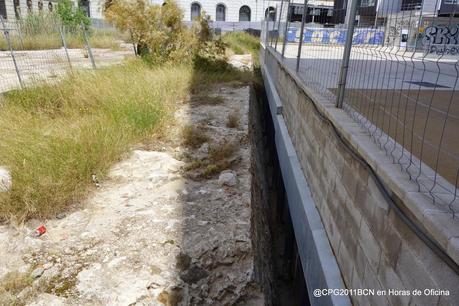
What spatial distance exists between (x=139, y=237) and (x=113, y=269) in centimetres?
47

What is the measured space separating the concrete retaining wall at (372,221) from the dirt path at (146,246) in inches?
36.3

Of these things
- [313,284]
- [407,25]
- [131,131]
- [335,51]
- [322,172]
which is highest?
[407,25]

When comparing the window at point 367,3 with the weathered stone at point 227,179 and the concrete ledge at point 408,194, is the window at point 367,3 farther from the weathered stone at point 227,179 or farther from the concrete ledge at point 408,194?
the weathered stone at point 227,179

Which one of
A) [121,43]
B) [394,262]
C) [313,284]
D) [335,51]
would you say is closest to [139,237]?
[313,284]

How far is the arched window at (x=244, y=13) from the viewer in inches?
1662

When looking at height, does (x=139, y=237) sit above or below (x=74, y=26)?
below

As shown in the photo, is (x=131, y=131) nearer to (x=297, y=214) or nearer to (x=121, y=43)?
(x=297, y=214)

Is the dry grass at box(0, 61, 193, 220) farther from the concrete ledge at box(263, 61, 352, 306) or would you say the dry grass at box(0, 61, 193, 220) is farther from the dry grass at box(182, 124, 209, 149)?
the concrete ledge at box(263, 61, 352, 306)

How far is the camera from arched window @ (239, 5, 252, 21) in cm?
4222

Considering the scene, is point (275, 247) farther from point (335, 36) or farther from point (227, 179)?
point (335, 36)

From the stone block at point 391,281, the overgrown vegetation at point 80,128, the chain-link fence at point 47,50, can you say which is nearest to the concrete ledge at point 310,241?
the stone block at point 391,281

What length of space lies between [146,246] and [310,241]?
1.54 metres

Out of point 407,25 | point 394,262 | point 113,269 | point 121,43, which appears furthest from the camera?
point 121,43

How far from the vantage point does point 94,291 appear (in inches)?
113
